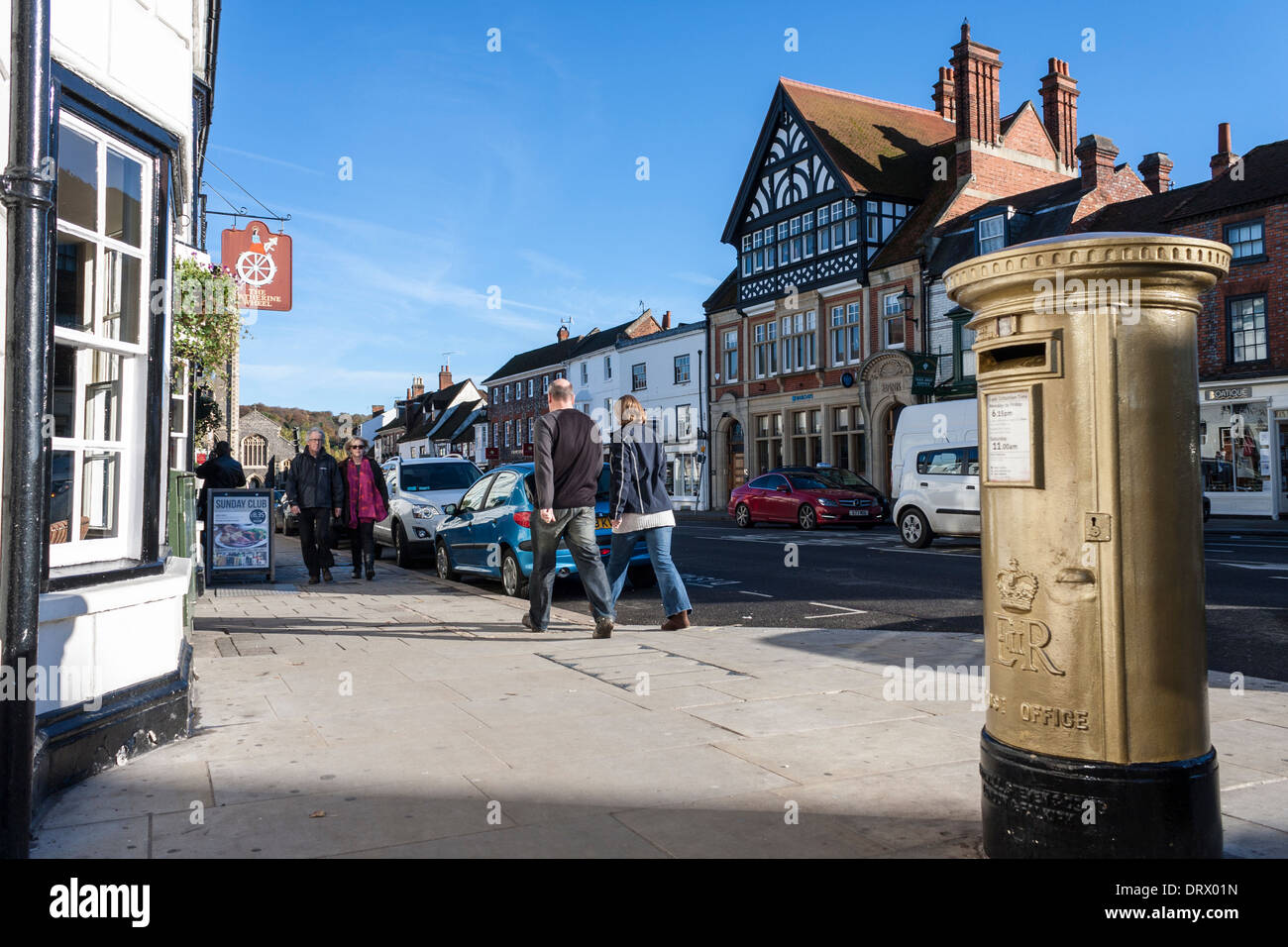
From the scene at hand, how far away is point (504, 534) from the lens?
10.3 metres

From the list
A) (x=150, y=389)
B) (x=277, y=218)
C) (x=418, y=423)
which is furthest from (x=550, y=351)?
(x=150, y=389)

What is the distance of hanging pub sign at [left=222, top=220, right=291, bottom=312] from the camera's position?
15.0m

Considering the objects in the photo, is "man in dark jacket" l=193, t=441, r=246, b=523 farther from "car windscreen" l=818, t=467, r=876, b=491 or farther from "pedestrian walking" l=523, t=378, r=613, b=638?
"car windscreen" l=818, t=467, r=876, b=491

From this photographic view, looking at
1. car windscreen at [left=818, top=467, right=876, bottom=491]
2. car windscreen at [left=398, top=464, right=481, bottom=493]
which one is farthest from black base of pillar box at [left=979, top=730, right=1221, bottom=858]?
car windscreen at [left=818, top=467, right=876, bottom=491]

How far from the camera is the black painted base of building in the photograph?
370cm

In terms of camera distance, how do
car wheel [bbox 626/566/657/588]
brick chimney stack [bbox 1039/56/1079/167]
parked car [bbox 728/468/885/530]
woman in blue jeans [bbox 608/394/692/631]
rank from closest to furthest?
woman in blue jeans [bbox 608/394/692/631] < car wheel [bbox 626/566/657/588] < parked car [bbox 728/468/885/530] < brick chimney stack [bbox 1039/56/1079/167]

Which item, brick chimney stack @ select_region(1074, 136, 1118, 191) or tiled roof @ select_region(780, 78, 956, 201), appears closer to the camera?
→ brick chimney stack @ select_region(1074, 136, 1118, 191)

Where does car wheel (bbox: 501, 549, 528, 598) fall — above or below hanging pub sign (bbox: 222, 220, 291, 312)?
below

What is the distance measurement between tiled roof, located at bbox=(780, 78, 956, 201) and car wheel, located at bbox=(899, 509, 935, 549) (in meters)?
18.5

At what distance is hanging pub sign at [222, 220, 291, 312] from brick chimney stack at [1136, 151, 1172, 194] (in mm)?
26052

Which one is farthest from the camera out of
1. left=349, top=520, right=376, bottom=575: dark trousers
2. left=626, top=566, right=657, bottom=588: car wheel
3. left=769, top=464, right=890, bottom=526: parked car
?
left=769, top=464, right=890, bottom=526: parked car

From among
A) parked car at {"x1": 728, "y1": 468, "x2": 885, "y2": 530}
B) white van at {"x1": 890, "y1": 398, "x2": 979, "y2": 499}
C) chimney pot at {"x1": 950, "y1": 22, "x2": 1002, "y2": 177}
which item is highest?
chimney pot at {"x1": 950, "y1": 22, "x2": 1002, "y2": 177}
